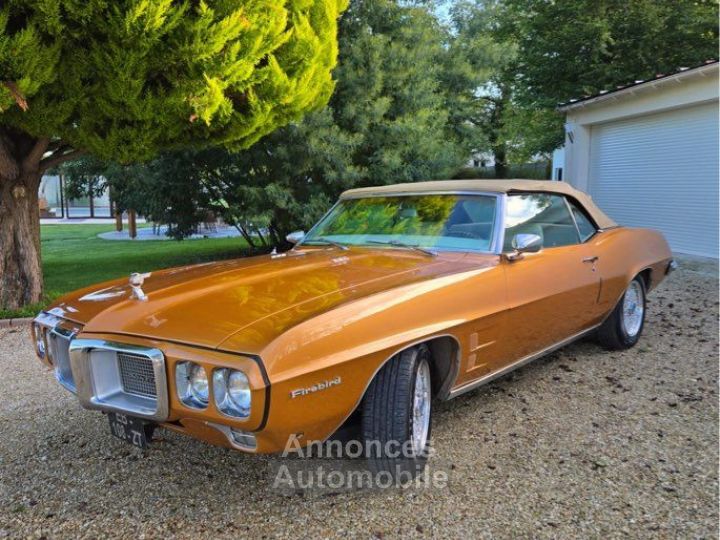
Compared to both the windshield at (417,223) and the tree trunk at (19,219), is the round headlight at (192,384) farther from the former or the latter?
the tree trunk at (19,219)

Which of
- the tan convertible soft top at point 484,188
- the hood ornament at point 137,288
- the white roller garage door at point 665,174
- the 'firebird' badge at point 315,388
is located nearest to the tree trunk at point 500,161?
the white roller garage door at point 665,174

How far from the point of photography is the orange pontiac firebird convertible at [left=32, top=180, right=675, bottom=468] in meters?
2.32

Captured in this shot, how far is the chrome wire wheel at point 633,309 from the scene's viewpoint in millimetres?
5000

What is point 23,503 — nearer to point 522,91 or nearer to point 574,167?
point 574,167

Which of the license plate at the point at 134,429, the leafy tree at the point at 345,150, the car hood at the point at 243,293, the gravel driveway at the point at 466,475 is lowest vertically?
the gravel driveway at the point at 466,475

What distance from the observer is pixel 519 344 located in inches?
140

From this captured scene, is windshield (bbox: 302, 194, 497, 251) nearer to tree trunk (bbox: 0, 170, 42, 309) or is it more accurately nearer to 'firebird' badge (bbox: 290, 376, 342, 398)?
'firebird' badge (bbox: 290, 376, 342, 398)

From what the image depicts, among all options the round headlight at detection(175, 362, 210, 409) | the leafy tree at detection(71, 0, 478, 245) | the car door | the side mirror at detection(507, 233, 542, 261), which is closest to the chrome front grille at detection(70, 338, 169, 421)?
the round headlight at detection(175, 362, 210, 409)

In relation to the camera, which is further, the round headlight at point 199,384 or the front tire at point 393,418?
the front tire at point 393,418

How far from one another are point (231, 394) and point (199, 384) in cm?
17

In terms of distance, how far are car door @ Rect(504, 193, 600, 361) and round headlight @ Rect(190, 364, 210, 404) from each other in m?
1.82

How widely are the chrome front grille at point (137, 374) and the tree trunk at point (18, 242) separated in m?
5.12

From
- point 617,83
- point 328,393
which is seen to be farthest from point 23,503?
point 617,83

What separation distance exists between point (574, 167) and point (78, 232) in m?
18.0
